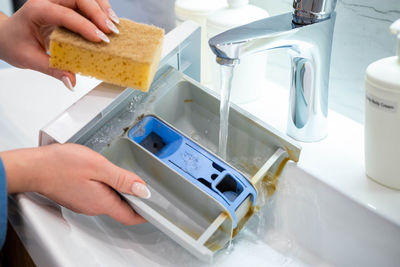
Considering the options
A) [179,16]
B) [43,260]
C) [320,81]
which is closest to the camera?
[43,260]

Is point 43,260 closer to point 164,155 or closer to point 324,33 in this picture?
point 164,155

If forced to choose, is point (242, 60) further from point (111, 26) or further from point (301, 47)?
point (111, 26)

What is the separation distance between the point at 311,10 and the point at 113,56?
0.27m

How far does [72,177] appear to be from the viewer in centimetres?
50

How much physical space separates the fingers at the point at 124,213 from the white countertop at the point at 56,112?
6 centimetres

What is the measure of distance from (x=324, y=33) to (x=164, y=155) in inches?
11.4

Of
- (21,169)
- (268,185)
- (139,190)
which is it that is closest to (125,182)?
(139,190)

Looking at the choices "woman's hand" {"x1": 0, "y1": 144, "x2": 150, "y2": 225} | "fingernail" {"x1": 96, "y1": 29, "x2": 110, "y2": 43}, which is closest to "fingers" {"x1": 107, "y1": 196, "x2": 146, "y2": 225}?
"woman's hand" {"x1": 0, "y1": 144, "x2": 150, "y2": 225}

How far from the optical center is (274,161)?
0.56 m

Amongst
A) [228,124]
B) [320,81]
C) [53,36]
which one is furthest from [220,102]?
[53,36]

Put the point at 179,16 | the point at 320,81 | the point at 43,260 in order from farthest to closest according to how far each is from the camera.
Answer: the point at 179,16
the point at 320,81
the point at 43,260

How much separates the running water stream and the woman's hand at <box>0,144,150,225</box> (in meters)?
0.17

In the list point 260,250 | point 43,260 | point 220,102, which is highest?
point 220,102

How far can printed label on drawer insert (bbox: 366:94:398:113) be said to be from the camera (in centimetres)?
48
